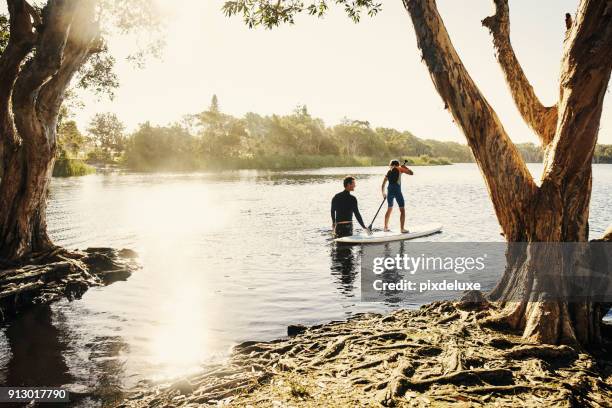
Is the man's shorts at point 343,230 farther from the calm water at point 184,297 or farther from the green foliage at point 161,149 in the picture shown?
the green foliage at point 161,149

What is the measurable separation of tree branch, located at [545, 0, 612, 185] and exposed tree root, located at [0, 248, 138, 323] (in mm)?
9589

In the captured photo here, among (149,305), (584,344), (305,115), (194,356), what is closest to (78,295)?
(149,305)

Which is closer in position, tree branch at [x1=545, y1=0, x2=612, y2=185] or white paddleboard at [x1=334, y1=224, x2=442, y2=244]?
tree branch at [x1=545, y1=0, x2=612, y2=185]

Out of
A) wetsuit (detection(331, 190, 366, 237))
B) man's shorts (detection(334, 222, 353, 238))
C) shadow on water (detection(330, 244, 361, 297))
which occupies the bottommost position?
shadow on water (detection(330, 244, 361, 297))

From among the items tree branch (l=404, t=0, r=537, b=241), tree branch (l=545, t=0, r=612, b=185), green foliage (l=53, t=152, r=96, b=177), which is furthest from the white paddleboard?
green foliage (l=53, t=152, r=96, b=177)

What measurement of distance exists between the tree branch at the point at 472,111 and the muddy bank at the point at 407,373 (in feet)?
5.26

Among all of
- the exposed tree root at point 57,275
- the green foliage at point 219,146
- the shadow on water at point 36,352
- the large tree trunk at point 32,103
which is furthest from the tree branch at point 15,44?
the green foliage at point 219,146

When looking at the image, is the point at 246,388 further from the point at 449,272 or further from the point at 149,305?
the point at 449,272

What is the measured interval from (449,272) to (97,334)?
8449 millimetres

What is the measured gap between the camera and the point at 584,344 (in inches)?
212

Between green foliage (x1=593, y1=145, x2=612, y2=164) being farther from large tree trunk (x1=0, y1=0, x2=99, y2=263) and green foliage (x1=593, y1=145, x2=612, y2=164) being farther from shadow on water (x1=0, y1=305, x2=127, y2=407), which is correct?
shadow on water (x1=0, y1=305, x2=127, y2=407)

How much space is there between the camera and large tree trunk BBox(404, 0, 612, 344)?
5035 mm

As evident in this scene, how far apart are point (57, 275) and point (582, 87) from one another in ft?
35.1

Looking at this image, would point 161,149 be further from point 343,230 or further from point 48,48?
point 48,48
